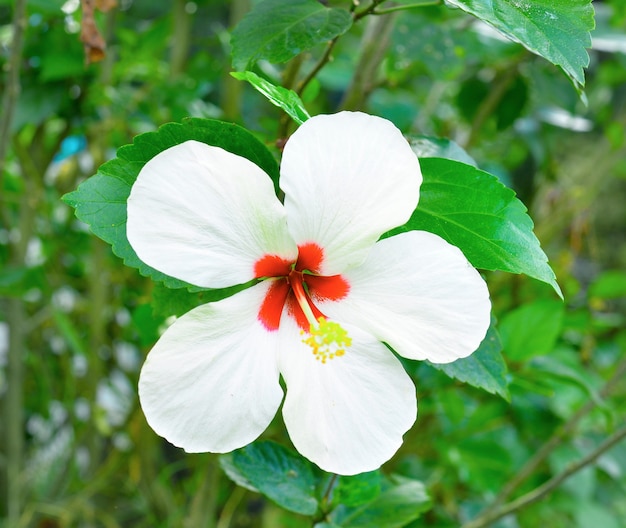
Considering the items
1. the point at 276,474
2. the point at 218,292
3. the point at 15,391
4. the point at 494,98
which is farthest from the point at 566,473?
the point at 15,391

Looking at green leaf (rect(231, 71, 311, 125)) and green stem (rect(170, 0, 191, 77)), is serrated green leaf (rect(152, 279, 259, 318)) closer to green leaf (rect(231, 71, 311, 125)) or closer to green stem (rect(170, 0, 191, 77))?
green leaf (rect(231, 71, 311, 125))

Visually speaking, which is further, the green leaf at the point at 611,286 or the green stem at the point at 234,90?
the green leaf at the point at 611,286

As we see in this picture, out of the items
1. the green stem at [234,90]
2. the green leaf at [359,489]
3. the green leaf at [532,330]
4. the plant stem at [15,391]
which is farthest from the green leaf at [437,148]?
the plant stem at [15,391]

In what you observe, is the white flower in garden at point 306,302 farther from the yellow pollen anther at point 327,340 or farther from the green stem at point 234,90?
the green stem at point 234,90

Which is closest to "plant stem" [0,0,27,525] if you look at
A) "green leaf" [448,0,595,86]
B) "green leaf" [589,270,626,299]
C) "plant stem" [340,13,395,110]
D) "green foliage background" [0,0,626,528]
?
"green foliage background" [0,0,626,528]

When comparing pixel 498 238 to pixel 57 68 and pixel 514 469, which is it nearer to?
pixel 57 68

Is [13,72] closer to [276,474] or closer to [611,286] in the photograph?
[276,474]
